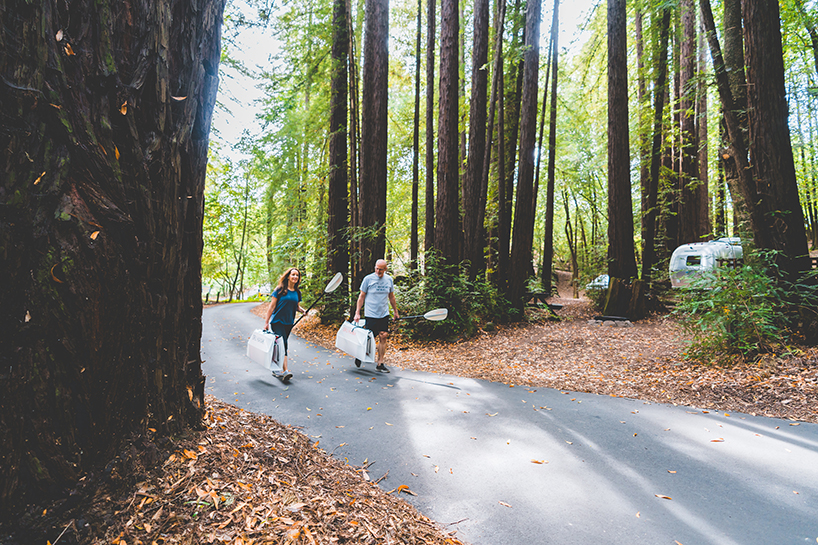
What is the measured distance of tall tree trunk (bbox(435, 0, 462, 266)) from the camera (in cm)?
1070

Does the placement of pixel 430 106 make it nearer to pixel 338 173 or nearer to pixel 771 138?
pixel 338 173

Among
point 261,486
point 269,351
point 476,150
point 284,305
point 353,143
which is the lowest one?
point 261,486

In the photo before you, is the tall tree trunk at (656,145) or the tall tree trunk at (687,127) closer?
the tall tree trunk at (656,145)

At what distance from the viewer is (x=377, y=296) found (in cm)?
770

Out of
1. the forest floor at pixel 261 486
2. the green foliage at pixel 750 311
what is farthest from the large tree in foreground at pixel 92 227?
the green foliage at pixel 750 311

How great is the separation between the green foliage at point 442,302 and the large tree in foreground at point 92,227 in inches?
315

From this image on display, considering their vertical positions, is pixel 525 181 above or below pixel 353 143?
below

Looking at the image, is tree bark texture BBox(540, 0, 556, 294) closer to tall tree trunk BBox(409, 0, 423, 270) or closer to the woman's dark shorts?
tall tree trunk BBox(409, 0, 423, 270)

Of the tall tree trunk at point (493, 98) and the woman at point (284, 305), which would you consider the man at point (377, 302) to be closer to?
the woman at point (284, 305)

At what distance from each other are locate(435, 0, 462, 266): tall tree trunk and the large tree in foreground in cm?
856

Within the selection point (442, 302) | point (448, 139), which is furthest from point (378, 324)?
point (448, 139)

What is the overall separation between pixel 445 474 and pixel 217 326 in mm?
13112

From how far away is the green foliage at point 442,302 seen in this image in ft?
33.8

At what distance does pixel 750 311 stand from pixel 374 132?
9.90 metres
